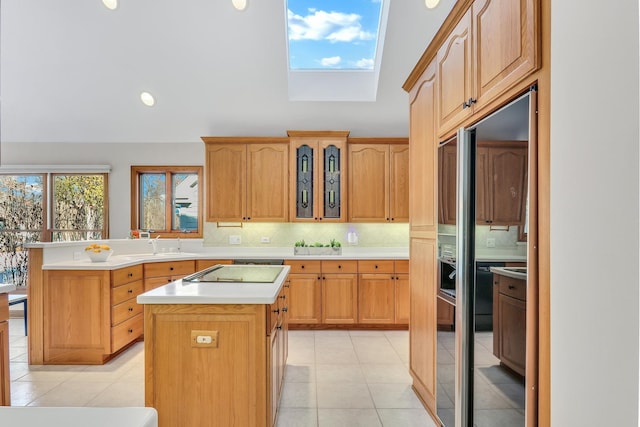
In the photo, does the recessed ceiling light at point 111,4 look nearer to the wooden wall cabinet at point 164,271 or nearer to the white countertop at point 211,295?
the wooden wall cabinet at point 164,271

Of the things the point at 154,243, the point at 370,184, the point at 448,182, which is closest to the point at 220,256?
the point at 154,243

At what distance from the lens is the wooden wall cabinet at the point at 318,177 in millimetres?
4387

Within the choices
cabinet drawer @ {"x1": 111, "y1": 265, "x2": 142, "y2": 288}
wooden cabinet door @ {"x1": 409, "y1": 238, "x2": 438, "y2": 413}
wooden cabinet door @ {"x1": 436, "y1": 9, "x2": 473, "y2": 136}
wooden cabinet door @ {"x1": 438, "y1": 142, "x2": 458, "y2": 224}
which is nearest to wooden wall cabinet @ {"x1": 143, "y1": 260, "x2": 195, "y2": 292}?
cabinet drawer @ {"x1": 111, "y1": 265, "x2": 142, "y2": 288}

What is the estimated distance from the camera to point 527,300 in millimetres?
1235

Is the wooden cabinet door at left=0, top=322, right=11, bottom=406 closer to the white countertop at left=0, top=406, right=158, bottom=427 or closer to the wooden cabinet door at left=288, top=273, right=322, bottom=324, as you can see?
the white countertop at left=0, top=406, right=158, bottom=427

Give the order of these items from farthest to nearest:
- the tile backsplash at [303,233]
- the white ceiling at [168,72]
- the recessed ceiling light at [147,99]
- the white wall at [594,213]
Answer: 1. the tile backsplash at [303,233]
2. the recessed ceiling light at [147,99]
3. the white ceiling at [168,72]
4. the white wall at [594,213]

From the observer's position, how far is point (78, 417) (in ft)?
1.92

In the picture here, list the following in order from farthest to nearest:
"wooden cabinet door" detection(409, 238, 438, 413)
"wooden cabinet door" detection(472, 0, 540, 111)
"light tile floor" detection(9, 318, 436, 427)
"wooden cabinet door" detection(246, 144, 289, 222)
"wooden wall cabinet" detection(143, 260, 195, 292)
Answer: "wooden cabinet door" detection(246, 144, 289, 222) → "wooden wall cabinet" detection(143, 260, 195, 292) → "light tile floor" detection(9, 318, 436, 427) → "wooden cabinet door" detection(409, 238, 438, 413) → "wooden cabinet door" detection(472, 0, 540, 111)

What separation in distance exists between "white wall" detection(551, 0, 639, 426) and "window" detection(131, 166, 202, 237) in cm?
Result: 448

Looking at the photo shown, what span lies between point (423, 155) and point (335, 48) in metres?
2.29

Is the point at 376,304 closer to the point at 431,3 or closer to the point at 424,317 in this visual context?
the point at 424,317

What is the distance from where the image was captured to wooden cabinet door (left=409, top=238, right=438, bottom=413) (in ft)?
7.00

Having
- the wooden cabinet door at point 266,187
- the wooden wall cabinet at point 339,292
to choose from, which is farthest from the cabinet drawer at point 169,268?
the wooden wall cabinet at point 339,292

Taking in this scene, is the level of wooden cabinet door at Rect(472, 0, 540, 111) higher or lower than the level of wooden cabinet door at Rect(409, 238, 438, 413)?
higher
